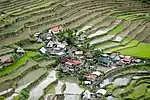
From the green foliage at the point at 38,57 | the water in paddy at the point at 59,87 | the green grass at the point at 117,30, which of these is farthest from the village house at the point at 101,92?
the green grass at the point at 117,30

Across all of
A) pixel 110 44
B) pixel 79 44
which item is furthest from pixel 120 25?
pixel 79 44

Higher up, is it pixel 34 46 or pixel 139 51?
pixel 34 46

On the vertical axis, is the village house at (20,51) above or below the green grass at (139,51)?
above

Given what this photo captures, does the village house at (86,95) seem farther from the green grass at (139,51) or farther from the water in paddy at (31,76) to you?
the green grass at (139,51)

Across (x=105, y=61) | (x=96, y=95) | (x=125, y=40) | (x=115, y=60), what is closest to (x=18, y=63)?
(x=96, y=95)

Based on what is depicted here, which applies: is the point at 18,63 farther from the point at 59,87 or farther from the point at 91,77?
the point at 91,77

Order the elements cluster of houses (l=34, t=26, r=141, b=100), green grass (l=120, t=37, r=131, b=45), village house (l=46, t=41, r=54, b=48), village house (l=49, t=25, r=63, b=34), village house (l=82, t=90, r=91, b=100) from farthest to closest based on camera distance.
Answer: green grass (l=120, t=37, r=131, b=45)
village house (l=49, t=25, r=63, b=34)
village house (l=46, t=41, r=54, b=48)
cluster of houses (l=34, t=26, r=141, b=100)
village house (l=82, t=90, r=91, b=100)

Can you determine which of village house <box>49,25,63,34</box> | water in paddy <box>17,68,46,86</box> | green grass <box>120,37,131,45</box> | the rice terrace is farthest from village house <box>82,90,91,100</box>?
green grass <box>120,37,131,45</box>

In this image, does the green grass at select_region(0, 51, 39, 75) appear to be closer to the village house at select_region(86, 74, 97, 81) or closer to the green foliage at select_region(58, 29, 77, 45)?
the green foliage at select_region(58, 29, 77, 45)
